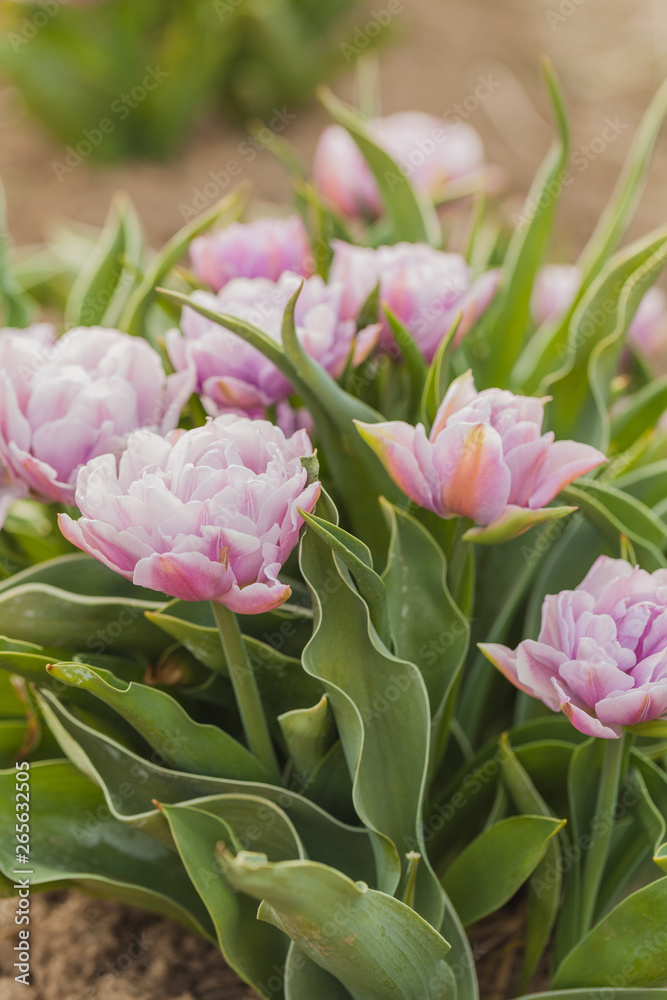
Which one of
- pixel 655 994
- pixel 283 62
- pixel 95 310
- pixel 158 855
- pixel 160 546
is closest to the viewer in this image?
pixel 160 546

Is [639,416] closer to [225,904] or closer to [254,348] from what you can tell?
[254,348]

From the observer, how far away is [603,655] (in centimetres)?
56

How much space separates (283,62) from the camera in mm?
2537

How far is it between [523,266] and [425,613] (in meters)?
0.44

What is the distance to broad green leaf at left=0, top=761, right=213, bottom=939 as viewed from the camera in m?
0.73

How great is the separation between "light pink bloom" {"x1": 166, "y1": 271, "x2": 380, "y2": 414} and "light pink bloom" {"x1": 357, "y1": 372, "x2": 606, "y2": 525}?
0.45ft

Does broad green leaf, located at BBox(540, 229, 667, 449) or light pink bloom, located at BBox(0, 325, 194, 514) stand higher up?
light pink bloom, located at BBox(0, 325, 194, 514)

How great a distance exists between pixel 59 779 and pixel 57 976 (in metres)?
0.23

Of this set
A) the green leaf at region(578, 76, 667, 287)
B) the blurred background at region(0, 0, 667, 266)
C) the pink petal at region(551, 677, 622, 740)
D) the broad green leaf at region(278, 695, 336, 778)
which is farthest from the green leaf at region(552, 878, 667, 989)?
the blurred background at region(0, 0, 667, 266)

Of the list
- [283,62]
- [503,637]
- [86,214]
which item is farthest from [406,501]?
[283,62]

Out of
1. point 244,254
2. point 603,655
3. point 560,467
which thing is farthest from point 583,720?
point 244,254

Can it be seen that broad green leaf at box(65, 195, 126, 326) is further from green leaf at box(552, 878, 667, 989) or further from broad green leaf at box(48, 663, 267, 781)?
green leaf at box(552, 878, 667, 989)

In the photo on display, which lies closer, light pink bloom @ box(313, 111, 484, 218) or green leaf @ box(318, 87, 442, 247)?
green leaf @ box(318, 87, 442, 247)

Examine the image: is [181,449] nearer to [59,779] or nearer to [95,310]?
[59,779]
